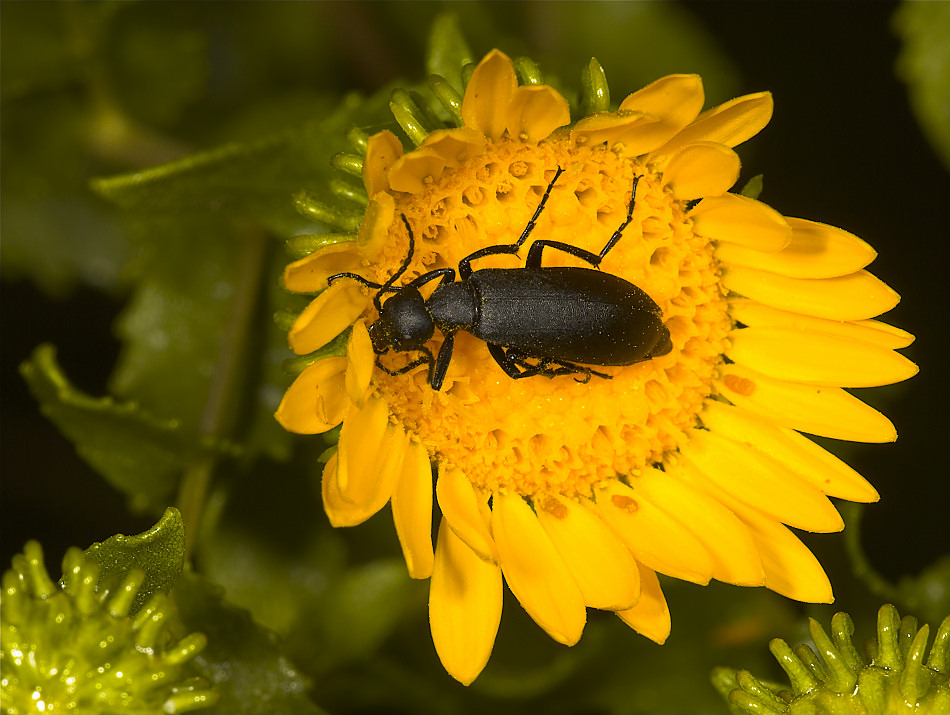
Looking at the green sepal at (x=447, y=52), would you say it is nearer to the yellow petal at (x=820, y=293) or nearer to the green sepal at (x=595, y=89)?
the green sepal at (x=595, y=89)

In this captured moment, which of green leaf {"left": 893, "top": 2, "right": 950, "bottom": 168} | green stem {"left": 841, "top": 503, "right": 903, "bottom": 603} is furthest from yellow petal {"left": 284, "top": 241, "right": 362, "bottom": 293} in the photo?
green leaf {"left": 893, "top": 2, "right": 950, "bottom": 168}

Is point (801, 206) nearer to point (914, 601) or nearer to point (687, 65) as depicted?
point (687, 65)

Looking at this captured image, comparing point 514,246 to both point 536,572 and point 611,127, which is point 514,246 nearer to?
point 611,127

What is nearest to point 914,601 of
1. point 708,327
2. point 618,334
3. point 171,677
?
point 708,327

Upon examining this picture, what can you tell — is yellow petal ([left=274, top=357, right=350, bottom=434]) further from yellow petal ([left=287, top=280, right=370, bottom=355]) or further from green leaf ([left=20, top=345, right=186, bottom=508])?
green leaf ([left=20, top=345, right=186, bottom=508])

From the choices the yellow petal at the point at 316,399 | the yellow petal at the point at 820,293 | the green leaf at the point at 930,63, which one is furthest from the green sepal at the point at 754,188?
the green leaf at the point at 930,63

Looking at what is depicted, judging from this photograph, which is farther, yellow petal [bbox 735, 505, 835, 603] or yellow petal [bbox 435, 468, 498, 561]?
yellow petal [bbox 735, 505, 835, 603]
